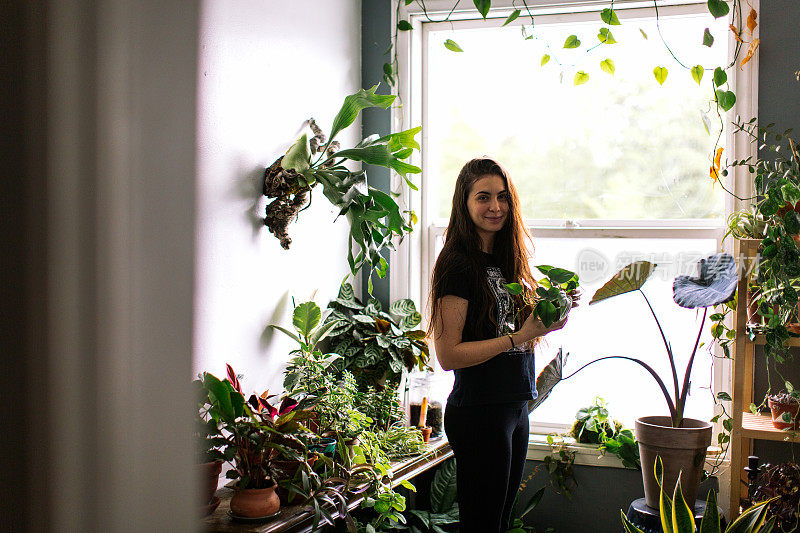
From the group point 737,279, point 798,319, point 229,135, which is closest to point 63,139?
point 229,135

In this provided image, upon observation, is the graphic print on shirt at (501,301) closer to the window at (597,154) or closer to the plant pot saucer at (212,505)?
the window at (597,154)

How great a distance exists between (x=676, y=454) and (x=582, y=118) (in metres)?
1.46

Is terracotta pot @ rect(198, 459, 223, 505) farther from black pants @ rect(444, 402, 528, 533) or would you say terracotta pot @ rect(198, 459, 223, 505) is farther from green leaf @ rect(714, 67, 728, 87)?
green leaf @ rect(714, 67, 728, 87)

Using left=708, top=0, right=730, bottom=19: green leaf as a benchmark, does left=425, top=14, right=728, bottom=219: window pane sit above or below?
below

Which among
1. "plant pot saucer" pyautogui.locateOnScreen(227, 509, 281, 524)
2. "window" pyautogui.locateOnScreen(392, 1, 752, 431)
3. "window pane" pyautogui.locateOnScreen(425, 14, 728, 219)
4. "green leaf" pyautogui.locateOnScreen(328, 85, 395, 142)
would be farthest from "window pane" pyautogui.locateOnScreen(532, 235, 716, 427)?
"plant pot saucer" pyautogui.locateOnScreen(227, 509, 281, 524)

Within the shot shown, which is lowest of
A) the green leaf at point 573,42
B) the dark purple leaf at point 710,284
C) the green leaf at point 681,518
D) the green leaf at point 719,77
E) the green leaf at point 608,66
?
the green leaf at point 681,518

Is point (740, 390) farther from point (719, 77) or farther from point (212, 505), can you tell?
point (212, 505)

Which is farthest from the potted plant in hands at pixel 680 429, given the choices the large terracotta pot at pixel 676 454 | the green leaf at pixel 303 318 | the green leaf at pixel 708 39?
the green leaf at pixel 303 318

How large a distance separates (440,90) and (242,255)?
1500 millimetres

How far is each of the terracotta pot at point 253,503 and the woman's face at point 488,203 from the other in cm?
102

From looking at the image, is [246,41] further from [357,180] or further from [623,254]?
[623,254]

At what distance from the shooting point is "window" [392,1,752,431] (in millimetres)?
2732

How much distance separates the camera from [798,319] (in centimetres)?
217

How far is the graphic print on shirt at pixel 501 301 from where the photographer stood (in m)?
2.01
